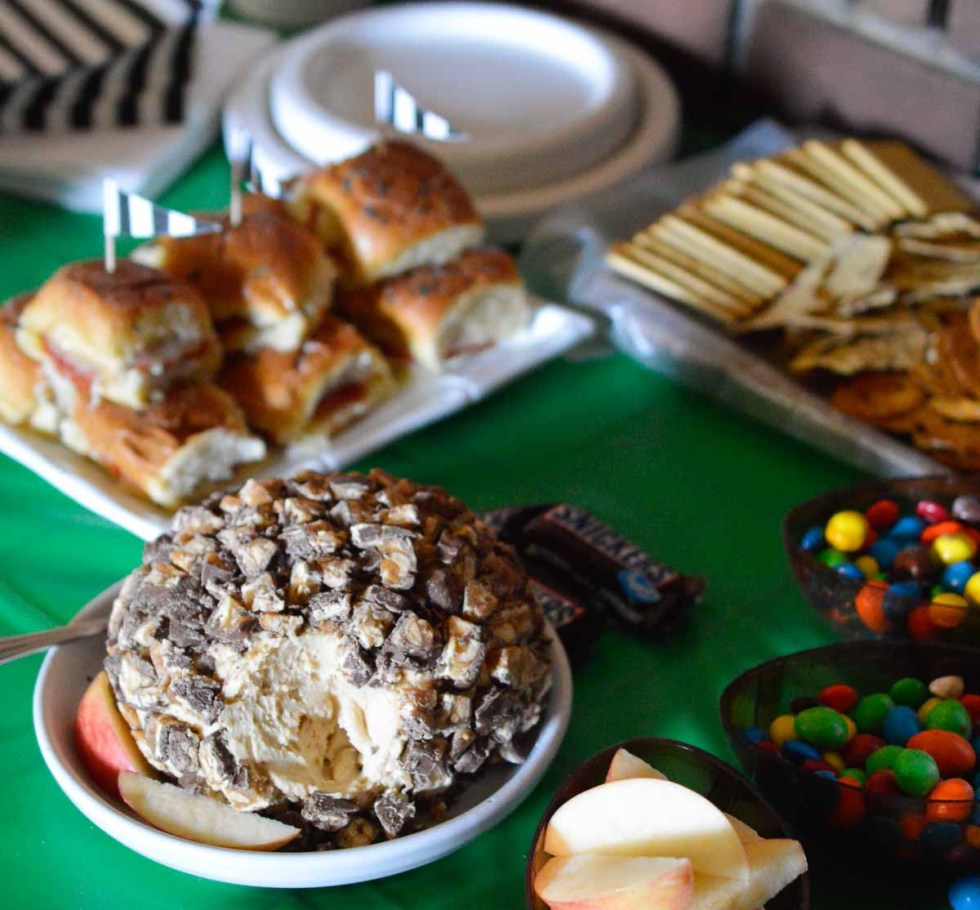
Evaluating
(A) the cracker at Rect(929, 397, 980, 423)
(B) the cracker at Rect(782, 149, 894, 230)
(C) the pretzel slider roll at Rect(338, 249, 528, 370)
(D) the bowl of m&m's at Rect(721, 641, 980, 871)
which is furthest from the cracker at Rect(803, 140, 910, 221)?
(D) the bowl of m&m's at Rect(721, 641, 980, 871)

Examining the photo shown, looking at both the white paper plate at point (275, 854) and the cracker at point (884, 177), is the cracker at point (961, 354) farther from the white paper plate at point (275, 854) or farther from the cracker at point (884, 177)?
the white paper plate at point (275, 854)

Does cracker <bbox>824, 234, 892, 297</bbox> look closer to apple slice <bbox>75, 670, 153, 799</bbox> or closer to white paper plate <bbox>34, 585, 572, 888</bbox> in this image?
white paper plate <bbox>34, 585, 572, 888</bbox>

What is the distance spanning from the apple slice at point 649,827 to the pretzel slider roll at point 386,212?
799 millimetres

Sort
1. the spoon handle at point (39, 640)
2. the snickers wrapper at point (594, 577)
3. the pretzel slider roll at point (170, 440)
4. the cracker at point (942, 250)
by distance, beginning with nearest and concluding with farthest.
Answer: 1. the spoon handle at point (39, 640)
2. the snickers wrapper at point (594, 577)
3. the pretzel slider roll at point (170, 440)
4. the cracker at point (942, 250)

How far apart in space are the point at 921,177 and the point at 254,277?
0.92m

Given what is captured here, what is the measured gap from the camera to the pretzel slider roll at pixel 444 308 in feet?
4.60

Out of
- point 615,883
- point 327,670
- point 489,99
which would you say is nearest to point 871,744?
point 615,883

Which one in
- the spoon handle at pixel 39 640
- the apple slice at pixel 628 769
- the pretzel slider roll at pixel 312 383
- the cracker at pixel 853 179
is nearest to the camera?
the apple slice at pixel 628 769

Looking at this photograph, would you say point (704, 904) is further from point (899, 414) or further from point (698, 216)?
point (698, 216)

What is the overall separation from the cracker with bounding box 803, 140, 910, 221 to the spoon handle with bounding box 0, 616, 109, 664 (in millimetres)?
1137

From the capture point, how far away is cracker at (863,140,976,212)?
161cm

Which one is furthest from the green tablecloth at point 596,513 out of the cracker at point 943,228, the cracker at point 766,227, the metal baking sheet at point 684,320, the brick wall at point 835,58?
the brick wall at point 835,58

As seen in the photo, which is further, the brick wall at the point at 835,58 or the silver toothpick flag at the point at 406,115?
the brick wall at the point at 835,58

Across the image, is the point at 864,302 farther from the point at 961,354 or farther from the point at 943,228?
the point at 943,228
